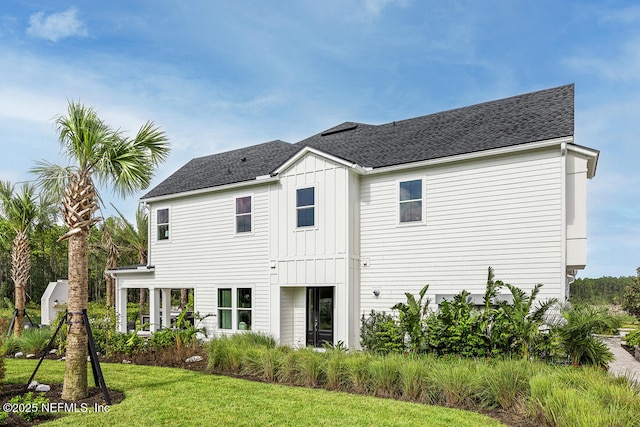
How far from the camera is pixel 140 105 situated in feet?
→ 46.7

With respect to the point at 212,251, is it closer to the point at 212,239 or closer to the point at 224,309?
the point at 212,239

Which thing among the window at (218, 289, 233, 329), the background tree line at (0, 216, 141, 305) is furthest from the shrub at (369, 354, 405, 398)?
the background tree line at (0, 216, 141, 305)

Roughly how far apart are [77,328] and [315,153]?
8695mm

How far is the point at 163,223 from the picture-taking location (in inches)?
753

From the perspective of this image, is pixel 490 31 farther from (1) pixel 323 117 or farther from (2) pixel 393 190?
(1) pixel 323 117

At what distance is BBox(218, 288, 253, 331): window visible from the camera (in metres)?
16.4

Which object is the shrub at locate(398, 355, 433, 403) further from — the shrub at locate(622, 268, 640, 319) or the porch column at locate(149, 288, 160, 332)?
the shrub at locate(622, 268, 640, 319)

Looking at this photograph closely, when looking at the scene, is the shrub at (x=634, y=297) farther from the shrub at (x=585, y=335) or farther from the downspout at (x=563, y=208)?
the shrub at (x=585, y=335)

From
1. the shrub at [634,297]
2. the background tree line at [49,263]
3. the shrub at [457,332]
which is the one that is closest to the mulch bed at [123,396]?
the shrub at [457,332]

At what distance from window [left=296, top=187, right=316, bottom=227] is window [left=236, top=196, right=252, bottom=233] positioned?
2327mm

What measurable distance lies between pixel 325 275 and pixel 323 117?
8.89 meters

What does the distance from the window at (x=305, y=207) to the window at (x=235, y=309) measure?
3459mm

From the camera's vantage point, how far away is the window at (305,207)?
1495cm

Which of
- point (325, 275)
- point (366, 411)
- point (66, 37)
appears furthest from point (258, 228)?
point (366, 411)
